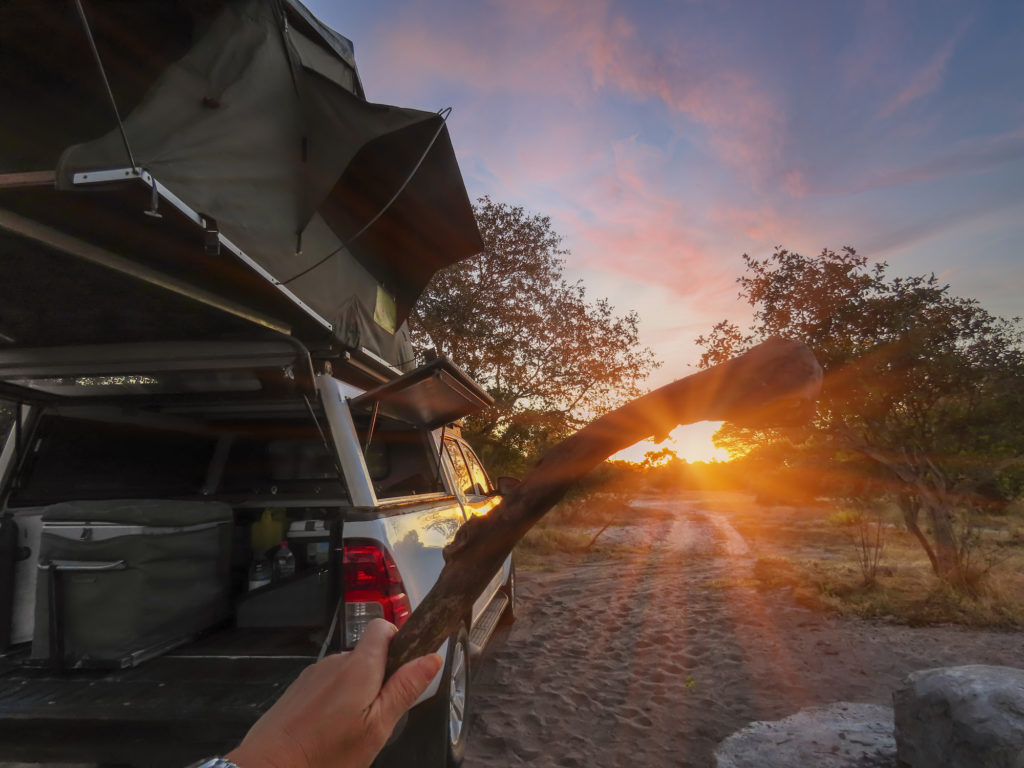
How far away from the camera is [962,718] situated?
9.47ft

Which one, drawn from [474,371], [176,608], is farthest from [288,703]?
[474,371]

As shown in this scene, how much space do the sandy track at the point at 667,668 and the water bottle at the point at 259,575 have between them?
1.50 m

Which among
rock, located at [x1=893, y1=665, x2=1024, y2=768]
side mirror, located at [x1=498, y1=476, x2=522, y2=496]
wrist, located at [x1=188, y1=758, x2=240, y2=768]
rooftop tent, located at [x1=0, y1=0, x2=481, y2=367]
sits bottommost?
rock, located at [x1=893, y1=665, x2=1024, y2=768]

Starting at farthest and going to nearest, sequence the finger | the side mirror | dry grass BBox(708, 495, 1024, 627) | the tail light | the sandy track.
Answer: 1. dry grass BBox(708, 495, 1024, 627)
2. the side mirror
3. the sandy track
4. the tail light
5. the finger

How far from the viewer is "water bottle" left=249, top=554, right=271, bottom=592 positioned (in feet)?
11.4

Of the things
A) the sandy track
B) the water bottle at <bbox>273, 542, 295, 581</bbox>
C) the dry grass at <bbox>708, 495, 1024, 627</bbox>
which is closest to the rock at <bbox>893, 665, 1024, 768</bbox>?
the sandy track

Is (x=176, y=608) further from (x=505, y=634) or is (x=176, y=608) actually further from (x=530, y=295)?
(x=530, y=295)

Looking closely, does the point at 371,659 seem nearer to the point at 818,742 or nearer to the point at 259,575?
the point at 259,575

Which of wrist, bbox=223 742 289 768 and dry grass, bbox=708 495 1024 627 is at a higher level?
wrist, bbox=223 742 289 768

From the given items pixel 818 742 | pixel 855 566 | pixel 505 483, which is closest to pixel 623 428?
pixel 818 742

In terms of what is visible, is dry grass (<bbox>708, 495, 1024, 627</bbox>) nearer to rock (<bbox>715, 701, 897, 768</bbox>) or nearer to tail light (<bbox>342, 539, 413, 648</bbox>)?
rock (<bbox>715, 701, 897, 768</bbox>)

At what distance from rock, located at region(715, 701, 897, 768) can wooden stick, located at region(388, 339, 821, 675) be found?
339 cm

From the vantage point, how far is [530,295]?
43.8 ft

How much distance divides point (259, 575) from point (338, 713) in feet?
9.87
